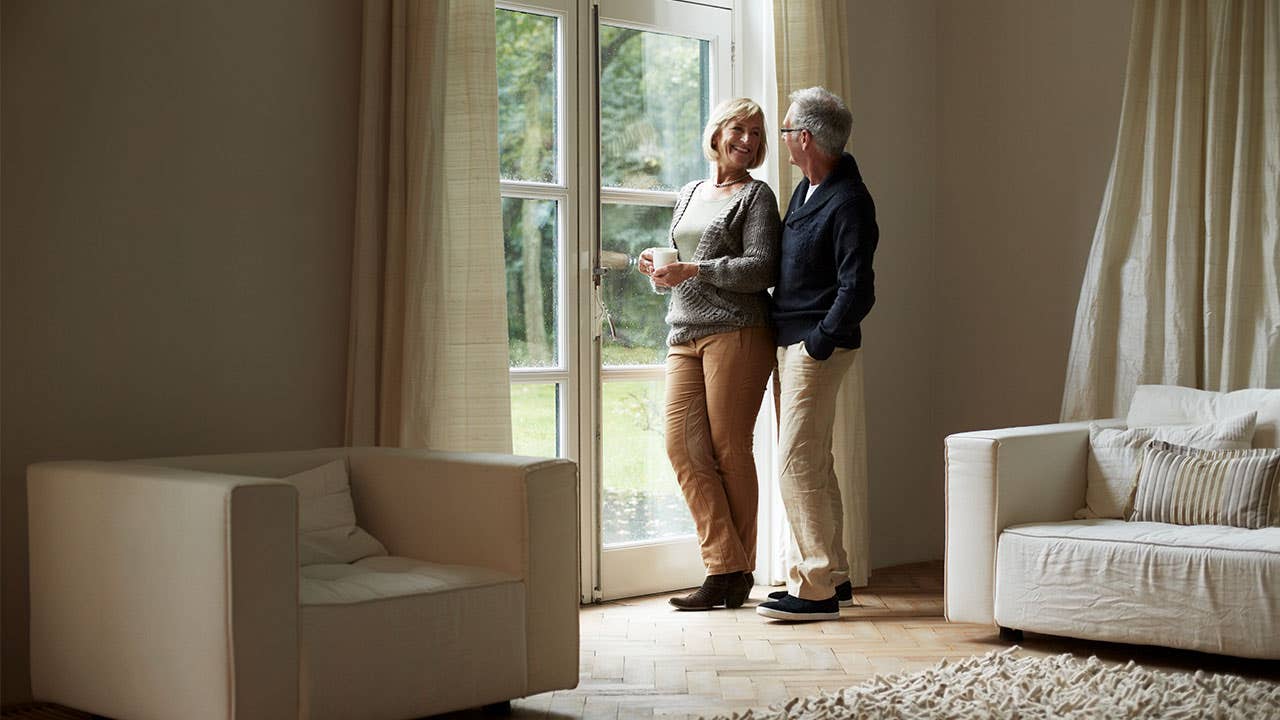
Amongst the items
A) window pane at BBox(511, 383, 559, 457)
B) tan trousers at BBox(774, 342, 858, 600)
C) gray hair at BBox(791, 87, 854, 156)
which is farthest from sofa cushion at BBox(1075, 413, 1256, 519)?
window pane at BBox(511, 383, 559, 457)

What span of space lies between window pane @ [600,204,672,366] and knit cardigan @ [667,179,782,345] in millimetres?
248

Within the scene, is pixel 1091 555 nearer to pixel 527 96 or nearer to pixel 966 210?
pixel 966 210

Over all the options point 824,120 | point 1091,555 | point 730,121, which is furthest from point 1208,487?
point 730,121

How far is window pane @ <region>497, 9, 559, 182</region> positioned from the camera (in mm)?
4043

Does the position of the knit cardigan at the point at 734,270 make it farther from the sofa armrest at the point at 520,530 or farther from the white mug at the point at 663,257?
the sofa armrest at the point at 520,530

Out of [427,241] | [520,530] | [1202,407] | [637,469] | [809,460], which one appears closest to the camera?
[520,530]

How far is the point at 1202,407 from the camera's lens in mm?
3902

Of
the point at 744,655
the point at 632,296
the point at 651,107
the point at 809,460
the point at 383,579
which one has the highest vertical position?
the point at 651,107

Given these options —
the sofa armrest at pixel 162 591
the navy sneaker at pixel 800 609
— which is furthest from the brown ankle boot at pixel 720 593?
the sofa armrest at pixel 162 591

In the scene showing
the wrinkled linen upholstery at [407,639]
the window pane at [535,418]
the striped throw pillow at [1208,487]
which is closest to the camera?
the wrinkled linen upholstery at [407,639]

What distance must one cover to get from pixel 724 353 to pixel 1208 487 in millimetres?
1445

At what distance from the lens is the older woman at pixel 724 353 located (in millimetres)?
4055

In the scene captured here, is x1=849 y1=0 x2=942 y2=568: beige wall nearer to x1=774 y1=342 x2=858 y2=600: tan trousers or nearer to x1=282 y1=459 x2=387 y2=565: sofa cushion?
x1=774 y1=342 x2=858 y2=600: tan trousers

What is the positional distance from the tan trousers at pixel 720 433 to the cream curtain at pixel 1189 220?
1178 mm
